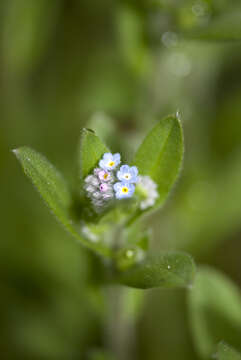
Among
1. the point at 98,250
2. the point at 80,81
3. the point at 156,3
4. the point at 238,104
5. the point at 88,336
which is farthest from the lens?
the point at 80,81

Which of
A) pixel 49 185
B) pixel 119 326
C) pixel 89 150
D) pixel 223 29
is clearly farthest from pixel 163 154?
pixel 119 326

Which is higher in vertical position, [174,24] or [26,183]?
[174,24]

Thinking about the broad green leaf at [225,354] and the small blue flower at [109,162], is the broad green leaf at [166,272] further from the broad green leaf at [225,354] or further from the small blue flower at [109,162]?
the small blue flower at [109,162]

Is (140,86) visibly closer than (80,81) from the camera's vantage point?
Yes

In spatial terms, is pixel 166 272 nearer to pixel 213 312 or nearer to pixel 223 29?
pixel 213 312

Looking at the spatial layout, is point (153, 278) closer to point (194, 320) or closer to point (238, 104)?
point (194, 320)

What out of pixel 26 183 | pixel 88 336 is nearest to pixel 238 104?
pixel 26 183

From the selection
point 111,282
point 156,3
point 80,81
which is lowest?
point 111,282
